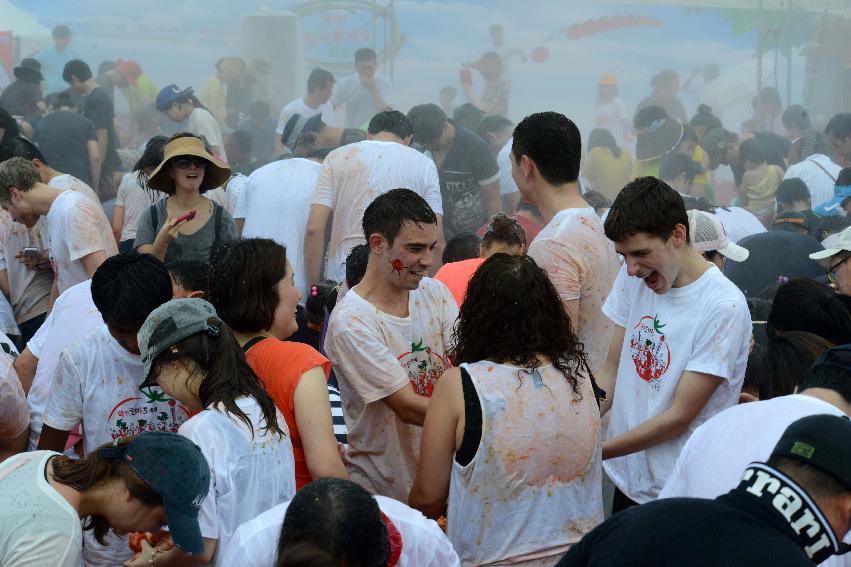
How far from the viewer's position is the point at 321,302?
4480 millimetres

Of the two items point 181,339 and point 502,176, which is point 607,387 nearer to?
point 181,339

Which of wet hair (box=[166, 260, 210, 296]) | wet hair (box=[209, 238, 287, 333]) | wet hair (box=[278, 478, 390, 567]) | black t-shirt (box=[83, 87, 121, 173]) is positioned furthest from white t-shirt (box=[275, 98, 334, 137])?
wet hair (box=[278, 478, 390, 567])

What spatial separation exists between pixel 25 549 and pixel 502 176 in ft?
19.3

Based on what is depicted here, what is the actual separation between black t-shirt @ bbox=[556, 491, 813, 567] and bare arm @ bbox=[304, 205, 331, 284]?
11.9 feet

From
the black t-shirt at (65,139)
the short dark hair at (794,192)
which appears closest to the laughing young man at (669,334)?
the short dark hair at (794,192)

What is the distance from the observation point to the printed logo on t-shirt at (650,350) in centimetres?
296

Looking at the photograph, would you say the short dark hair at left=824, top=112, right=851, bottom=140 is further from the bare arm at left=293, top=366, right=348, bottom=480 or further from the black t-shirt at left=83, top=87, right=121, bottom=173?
the bare arm at left=293, top=366, right=348, bottom=480

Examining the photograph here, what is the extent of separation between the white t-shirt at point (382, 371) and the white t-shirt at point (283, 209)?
2.39m

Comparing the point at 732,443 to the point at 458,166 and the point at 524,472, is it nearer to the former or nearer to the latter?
the point at 524,472

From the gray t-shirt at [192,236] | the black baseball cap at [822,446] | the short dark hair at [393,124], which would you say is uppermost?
the black baseball cap at [822,446]

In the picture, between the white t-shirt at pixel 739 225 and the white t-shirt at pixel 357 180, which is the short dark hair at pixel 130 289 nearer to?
the white t-shirt at pixel 357 180

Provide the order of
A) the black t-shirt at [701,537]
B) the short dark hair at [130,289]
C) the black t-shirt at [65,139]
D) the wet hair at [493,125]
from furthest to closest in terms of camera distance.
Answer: the wet hair at [493,125] → the black t-shirt at [65,139] → the short dark hair at [130,289] → the black t-shirt at [701,537]

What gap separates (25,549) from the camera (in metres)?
2.08

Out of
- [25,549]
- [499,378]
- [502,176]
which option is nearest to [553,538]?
[499,378]
